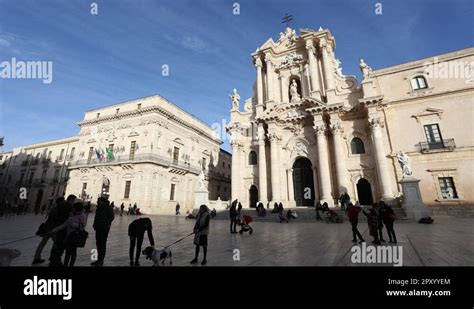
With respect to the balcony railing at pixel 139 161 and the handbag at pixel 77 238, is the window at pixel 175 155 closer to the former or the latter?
the balcony railing at pixel 139 161

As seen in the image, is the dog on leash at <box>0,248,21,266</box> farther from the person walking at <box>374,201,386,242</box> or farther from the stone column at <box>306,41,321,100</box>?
the stone column at <box>306,41,321,100</box>

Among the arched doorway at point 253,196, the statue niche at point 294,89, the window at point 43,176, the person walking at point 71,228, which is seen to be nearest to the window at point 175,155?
the arched doorway at point 253,196

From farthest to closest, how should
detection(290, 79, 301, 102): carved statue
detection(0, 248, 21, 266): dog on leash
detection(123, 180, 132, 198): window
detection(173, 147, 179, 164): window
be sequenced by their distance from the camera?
detection(173, 147, 179, 164): window, detection(123, 180, 132, 198): window, detection(290, 79, 301, 102): carved statue, detection(0, 248, 21, 266): dog on leash

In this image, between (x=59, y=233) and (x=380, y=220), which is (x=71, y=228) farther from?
(x=380, y=220)

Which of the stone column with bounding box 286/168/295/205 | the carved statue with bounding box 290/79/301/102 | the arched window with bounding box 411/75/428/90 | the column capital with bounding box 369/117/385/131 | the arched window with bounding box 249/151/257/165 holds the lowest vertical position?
the stone column with bounding box 286/168/295/205

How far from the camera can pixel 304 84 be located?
77.4ft

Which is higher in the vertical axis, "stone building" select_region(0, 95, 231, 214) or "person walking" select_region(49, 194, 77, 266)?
"stone building" select_region(0, 95, 231, 214)

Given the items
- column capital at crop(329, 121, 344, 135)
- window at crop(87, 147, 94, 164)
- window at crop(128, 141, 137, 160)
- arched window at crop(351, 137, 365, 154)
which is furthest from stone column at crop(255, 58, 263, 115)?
window at crop(87, 147, 94, 164)

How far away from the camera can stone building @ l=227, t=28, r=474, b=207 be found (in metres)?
17.0

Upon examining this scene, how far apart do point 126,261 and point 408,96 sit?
77.5 ft

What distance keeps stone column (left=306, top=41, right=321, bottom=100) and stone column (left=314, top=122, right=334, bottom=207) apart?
11.4 ft

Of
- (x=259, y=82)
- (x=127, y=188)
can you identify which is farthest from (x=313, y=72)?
(x=127, y=188)

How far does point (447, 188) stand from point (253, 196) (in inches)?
619
